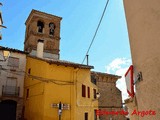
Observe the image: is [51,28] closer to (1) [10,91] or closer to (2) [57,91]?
(1) [10,91]

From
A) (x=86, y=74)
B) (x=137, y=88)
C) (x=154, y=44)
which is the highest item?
(x=86, y=74)

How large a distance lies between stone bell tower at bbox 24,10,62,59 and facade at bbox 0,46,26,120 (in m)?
7.31

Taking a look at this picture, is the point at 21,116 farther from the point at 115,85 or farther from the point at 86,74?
the point at 115,85

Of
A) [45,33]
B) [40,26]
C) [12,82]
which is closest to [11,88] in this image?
[12,82]

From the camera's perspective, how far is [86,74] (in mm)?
20391

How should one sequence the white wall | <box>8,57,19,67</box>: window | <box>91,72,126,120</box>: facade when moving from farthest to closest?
<box>91,72,126,120</box>: facade < <box>8,57,19,67</box>: window < the white wall

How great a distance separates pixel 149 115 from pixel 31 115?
659 inches

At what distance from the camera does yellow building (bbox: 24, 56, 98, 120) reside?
16.9 metres

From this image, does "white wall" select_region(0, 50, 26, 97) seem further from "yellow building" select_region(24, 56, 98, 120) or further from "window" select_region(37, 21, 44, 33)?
"window" select_region(37, 21, 44, 33)

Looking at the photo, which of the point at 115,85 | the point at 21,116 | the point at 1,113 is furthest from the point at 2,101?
the point at 115,85

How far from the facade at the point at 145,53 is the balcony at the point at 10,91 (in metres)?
18.3

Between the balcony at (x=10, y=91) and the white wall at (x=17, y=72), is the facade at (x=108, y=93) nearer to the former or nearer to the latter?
the white wall at (x=17, y=72)

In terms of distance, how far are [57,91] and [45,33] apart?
15797 mm

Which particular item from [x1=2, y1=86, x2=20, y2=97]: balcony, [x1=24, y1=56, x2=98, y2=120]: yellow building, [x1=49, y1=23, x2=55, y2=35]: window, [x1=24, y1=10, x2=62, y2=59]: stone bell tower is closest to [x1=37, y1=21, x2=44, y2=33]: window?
[x1=24, y1=10, x2=62, y2=59]: stone bell tower
